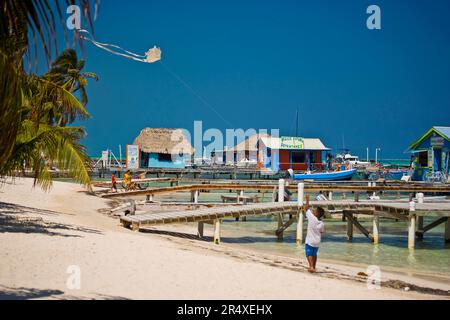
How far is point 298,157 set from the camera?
52.1 m

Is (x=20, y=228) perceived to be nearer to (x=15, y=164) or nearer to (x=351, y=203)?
(x=15, y=164)

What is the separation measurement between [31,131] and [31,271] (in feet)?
12.5

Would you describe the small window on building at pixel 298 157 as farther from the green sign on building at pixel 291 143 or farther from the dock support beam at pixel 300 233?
the dock support beam at pixel 300 233

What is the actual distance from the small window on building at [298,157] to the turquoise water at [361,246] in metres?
27.8

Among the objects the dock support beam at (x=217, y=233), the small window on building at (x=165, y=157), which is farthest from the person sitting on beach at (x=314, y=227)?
the small window on building at (x=165, y=157)

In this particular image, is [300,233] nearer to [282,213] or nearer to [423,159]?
[282,213]

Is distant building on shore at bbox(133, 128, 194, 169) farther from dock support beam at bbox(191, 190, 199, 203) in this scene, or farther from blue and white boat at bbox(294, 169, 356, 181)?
dock support beam at bbox(191, 190, 199, 203)

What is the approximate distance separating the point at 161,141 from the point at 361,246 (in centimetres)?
4469

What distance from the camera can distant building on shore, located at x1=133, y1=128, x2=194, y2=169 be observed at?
59.6 meters

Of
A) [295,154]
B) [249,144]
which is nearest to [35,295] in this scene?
[295,154]

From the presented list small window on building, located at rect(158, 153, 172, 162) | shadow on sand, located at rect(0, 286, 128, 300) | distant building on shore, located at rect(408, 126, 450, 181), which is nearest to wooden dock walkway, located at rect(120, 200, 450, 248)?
shadow on sand, located at rect(0, 286, 128, 300)

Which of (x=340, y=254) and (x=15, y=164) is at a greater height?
(x=15, y=164)
